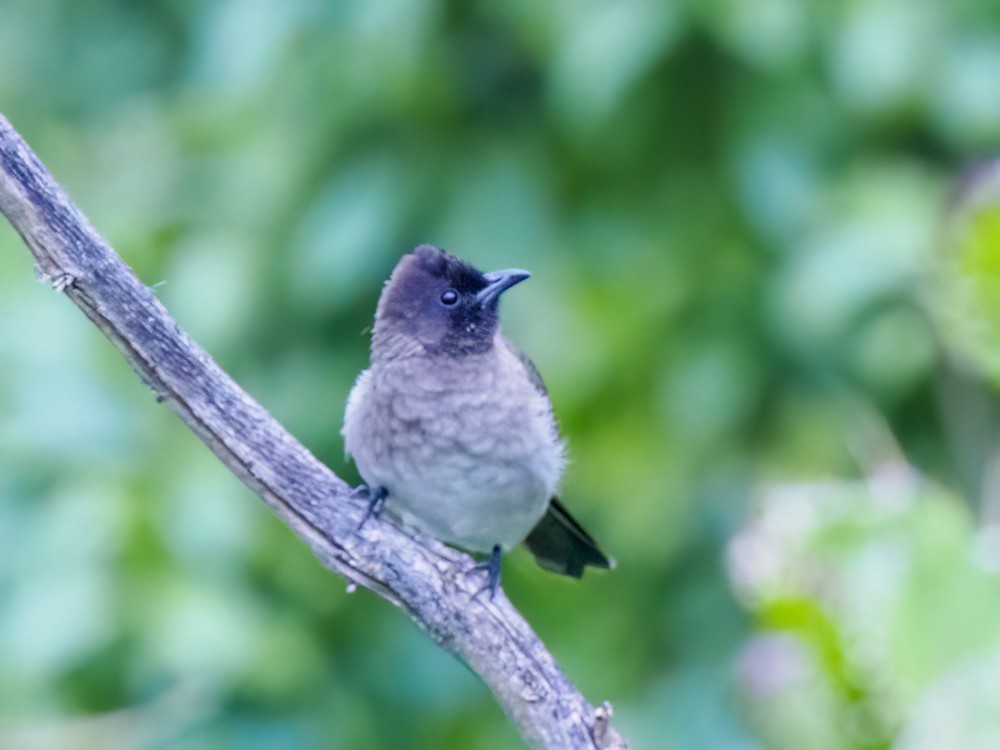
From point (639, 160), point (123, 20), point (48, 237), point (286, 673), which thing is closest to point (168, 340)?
point (48, 237)

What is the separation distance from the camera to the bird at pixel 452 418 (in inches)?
121

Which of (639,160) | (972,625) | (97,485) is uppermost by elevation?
(639,160)

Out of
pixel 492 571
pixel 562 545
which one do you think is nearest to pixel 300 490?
pixel 492 571

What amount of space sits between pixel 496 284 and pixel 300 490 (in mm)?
990

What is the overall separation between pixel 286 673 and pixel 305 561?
325mm

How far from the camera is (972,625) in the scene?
2744 mm

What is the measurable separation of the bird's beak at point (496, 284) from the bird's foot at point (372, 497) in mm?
470

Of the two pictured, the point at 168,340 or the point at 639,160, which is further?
the point at 639,160

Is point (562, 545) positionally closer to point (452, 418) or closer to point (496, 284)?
point (452, 418)

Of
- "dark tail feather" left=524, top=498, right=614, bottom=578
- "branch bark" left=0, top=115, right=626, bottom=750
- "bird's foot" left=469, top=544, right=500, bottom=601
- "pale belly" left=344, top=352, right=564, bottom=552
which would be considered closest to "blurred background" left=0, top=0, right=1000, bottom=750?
"dark tail feather" left=524, top=498, right=614, bottom=578

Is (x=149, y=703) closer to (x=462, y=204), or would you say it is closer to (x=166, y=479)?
(x=166, y=479)

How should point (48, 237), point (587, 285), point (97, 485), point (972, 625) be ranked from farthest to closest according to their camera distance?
point (587, 285), point (97, 485), point (972, 625), point (48, 237)

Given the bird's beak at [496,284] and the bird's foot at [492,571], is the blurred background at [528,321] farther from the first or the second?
the bird's foot at [492,571]

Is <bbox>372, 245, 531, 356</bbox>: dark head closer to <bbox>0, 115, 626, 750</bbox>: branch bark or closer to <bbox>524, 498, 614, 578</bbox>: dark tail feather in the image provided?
<bbox>524, 498, 614, 578</bbox>: dark tail feather
